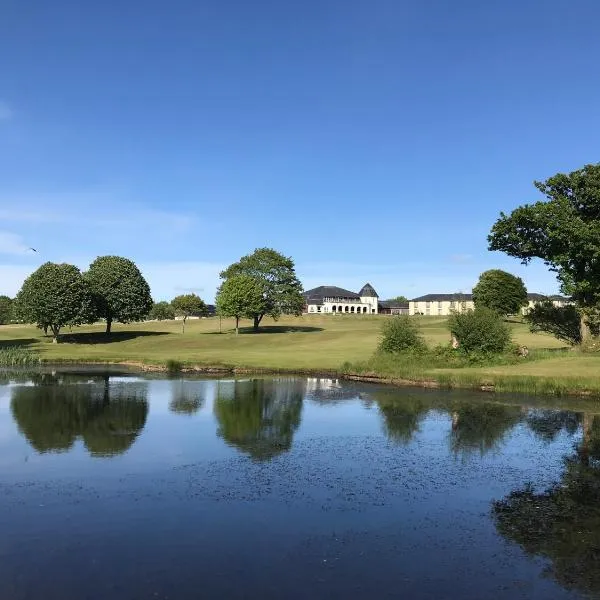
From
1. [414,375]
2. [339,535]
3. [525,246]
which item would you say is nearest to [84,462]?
[339,535]

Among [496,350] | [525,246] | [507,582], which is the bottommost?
[507,582]

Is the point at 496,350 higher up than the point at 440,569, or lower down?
higher up

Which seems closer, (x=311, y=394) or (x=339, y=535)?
(x=339, y=535)

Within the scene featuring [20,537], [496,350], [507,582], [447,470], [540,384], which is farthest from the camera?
[496,350]

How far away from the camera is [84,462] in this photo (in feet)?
83.7

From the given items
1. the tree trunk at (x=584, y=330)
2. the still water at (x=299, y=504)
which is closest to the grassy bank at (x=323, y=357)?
the tree trunk at (x=584, y=330)

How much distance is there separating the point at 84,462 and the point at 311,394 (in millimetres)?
24013

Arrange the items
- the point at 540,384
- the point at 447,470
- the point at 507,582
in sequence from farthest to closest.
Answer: the point at 540,384, the point at 447,470, the point at 507,582

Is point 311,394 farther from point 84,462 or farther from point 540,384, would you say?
point 84,462

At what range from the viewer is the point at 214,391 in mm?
48781

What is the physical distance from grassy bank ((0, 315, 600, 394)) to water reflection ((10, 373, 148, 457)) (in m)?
16.5

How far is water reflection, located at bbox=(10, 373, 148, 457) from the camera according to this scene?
29691 mm

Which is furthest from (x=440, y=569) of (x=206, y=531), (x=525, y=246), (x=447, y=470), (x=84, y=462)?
(x=525, y=246)

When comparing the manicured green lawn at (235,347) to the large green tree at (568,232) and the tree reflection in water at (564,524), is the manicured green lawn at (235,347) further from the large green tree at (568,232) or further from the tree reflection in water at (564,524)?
the tree reflection in water at (564,524)
